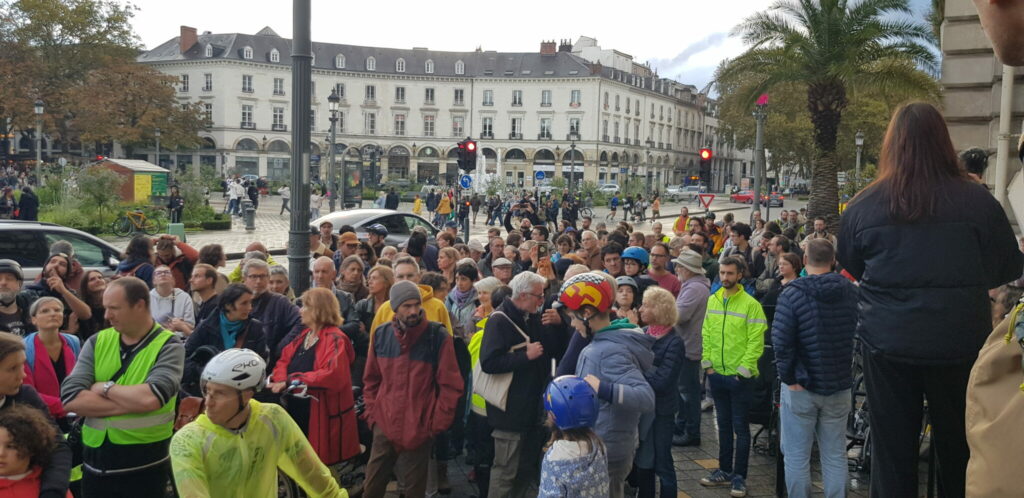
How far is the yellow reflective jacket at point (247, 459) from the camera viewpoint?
3512mm

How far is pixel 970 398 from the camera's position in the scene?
165 centimetres

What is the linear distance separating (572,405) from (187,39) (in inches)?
3711

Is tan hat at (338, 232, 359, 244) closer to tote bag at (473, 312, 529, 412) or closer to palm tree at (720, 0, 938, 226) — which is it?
tote bag at (473, 312, 529, 412)

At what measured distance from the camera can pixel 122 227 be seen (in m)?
28.3

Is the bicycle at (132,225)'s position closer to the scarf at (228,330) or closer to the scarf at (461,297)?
the scarf at (461,297)

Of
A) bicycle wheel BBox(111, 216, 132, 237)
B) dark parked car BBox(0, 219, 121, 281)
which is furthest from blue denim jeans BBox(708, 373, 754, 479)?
bicycle wheel BBox(111, 216, 132, 237)

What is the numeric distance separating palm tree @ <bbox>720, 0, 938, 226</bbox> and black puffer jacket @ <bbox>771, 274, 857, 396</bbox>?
54.5ft

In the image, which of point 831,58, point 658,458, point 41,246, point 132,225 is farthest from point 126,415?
point 132,225

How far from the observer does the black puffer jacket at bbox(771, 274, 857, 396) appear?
212 inches

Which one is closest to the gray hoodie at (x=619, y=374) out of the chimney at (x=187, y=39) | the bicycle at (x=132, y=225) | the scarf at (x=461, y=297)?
the scarf at (x=461, y=297)

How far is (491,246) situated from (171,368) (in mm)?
7429

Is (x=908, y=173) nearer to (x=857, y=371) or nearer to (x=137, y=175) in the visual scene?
(x=857, y=371)

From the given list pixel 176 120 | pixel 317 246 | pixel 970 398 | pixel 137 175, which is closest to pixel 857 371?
pixel 970 398

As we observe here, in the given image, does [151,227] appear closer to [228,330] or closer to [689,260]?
[228,330]
